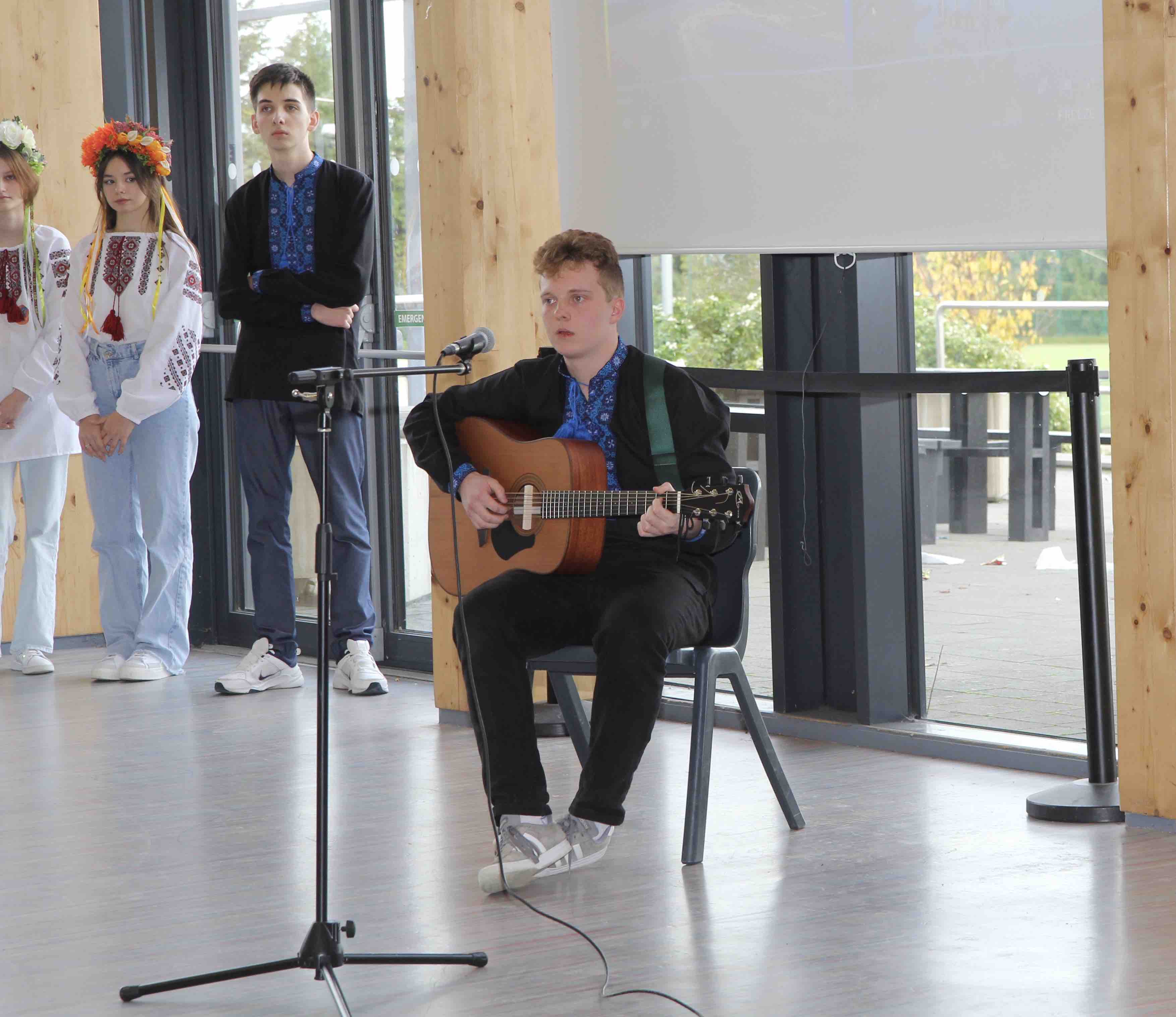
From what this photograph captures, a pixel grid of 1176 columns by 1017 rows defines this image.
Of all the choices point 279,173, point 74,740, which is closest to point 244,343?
point 279,173

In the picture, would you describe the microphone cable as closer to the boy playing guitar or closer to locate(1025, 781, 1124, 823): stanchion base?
the boy playing guitar

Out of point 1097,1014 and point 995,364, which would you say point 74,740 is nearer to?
point 995,364

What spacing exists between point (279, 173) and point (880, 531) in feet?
6.54

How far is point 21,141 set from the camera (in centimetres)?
511

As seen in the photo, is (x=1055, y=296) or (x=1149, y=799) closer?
(x=1149, y=799)

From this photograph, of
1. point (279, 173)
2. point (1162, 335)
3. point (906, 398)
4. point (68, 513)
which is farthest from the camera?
point (68, 513)

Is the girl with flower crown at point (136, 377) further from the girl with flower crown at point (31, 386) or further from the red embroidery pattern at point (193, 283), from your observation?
the girl with flower crown at point (31, 386)

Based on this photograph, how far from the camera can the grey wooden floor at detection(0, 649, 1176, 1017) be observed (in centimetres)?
243

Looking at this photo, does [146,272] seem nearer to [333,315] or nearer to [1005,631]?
[333,315]

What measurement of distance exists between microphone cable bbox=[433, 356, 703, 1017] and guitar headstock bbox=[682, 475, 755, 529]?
1.40ft

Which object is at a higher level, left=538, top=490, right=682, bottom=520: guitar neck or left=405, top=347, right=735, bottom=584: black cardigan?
left=405, top=347, right=735, bottom=584: black cardigan

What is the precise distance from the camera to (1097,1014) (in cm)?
228

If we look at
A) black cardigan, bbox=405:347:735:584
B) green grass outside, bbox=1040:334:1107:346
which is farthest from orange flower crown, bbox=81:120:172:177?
green grass outside, bbox=1040:334:1107:346

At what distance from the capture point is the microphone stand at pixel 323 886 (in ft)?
7.70
